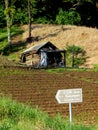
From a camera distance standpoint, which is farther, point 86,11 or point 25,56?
point 86,11

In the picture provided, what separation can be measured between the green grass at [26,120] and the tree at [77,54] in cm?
3530

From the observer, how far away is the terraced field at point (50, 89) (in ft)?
69.9

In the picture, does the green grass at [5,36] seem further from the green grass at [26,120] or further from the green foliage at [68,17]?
the green grass at [26,120]

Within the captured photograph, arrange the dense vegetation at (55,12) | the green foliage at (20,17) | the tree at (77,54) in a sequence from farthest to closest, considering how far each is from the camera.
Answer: the green foliage at (20,17), the dense vegetation at (55,12), the tree at (77,54)

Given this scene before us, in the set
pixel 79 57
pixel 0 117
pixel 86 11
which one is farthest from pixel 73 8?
pixel 0 117

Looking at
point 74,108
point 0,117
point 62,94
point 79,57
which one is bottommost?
point 79,57

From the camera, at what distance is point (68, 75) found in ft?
118

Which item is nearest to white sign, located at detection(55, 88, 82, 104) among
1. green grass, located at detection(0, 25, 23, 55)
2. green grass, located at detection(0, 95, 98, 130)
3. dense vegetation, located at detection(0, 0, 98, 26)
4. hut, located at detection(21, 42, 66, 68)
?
green grass, located at detection(0, 95, 98, 130)

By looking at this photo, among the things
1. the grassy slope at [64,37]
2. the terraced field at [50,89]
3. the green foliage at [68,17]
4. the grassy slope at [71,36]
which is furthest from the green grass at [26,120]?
the green foliage at [68,17]

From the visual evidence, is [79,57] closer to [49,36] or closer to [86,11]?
[49,36]

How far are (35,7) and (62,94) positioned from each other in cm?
5170

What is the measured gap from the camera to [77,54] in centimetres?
4962

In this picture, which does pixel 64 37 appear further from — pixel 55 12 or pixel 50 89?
pixel 50 89

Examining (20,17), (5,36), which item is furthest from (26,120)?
(20,17)
